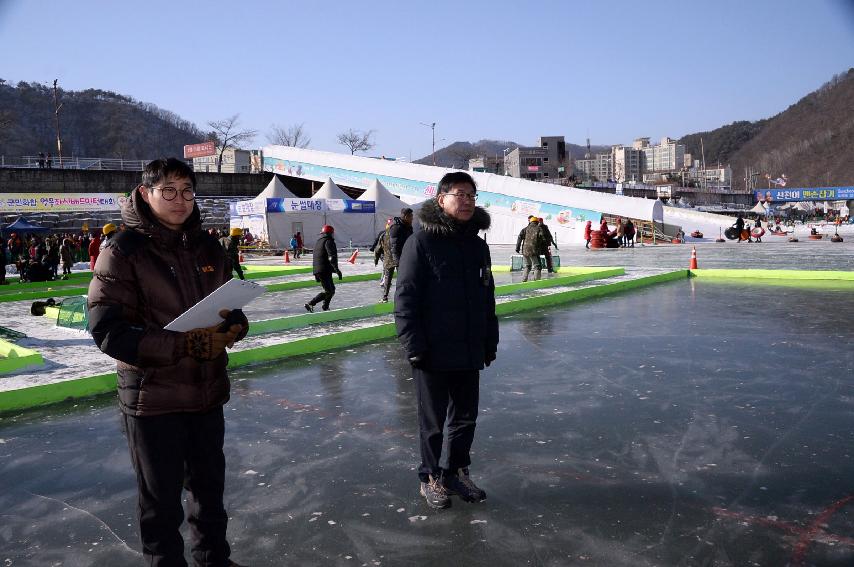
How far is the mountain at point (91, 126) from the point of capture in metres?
119

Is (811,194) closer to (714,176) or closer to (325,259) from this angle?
(325,259)

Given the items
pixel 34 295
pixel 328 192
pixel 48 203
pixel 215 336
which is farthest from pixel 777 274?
pixel 48 203

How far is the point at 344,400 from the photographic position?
18.9 ft

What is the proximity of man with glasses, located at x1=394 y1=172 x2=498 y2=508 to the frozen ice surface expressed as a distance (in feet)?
0.72

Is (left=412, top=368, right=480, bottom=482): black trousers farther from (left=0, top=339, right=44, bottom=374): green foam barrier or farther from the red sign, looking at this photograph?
the red sign

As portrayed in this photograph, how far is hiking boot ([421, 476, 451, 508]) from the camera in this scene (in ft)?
11.5

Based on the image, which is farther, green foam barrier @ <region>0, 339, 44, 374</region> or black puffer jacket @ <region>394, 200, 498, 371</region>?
green foam barrier @ <region>0, 339, 44, 374</region>

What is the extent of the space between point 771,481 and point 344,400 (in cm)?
330

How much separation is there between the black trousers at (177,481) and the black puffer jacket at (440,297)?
1130mm

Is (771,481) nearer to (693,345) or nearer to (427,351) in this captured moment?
(427,351)

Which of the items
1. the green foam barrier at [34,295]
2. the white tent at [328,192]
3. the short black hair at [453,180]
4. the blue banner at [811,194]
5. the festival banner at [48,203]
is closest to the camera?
the short black hair at [453,180]

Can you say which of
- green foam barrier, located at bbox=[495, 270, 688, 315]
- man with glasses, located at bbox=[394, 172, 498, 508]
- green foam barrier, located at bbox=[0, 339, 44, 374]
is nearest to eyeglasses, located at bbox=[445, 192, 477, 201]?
man with glasses, located at bbox=[394, 172, 498, 508]

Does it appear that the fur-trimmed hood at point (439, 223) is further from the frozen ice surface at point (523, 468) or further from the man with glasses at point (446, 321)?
the frozen ice surface at point (523, 468)

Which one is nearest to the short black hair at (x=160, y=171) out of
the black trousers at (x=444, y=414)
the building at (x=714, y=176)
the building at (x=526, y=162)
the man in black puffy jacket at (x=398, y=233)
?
the black trousers at (x=444, y=414)
